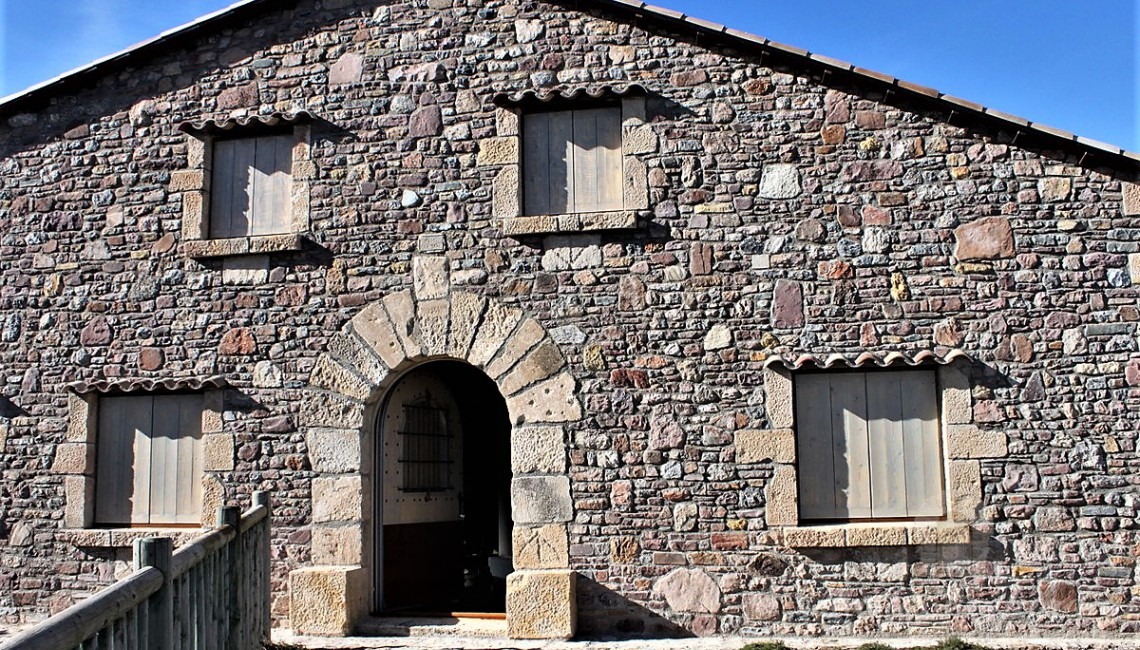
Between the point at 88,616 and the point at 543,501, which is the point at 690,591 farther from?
the point at 88,616

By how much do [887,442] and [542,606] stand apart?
102 inches

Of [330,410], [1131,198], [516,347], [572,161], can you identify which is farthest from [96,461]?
[1131,198]

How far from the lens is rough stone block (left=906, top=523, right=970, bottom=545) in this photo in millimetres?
6906

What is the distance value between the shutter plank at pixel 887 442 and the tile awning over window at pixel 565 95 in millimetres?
2648

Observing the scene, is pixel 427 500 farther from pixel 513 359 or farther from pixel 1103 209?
pixel 1103 209

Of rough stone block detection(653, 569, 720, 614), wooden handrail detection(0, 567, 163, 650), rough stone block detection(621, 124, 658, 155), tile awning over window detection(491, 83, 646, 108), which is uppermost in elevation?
tile awning over window detection(491, 83, 646, 108)

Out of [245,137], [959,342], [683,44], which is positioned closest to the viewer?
[959,342]

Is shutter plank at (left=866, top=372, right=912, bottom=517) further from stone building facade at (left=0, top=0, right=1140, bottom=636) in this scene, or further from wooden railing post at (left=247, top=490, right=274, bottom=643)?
wooden railing post at (left=247, top=490, right=274, bottom=643)

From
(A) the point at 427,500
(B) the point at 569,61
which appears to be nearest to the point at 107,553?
(A) the point at 427,500

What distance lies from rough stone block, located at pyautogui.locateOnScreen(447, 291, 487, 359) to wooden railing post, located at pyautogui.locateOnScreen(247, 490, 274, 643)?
1.67m

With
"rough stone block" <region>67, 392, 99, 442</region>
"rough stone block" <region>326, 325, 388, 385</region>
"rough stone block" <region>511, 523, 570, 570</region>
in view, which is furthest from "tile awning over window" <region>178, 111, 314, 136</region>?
"rough stone block" <region>511, 523, 570, 570</region>

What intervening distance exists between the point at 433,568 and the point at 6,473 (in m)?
3.37

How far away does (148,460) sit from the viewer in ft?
26.4

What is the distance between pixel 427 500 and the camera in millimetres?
8656
